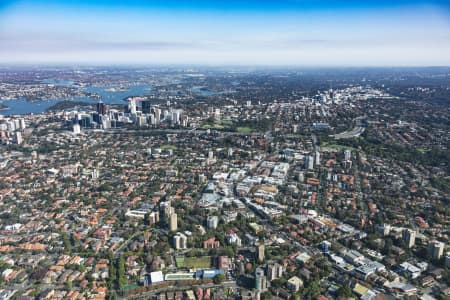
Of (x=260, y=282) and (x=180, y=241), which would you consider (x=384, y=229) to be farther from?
(x=180, y=241)

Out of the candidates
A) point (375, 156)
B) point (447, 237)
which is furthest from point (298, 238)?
point (375, 156)

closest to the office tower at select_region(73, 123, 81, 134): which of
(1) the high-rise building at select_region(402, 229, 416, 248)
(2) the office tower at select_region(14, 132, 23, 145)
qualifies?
(2) the office tower at select_region(14, 132, 23, 145)

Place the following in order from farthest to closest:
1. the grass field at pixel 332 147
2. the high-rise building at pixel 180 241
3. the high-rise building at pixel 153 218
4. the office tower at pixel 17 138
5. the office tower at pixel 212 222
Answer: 1. the office tower at pixel 17 138
2. the grass field at pixel 332 147
3. the high-rise building at pixel 153 218
4. the office tower at pixel 212 222
5. the high-rise building at pixel 180 241

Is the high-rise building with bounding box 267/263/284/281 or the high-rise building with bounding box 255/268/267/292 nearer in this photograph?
the high-rise building with bounding box 255/268/267/292

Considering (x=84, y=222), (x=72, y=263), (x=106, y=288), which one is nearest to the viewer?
Result: (x=106, y=288)

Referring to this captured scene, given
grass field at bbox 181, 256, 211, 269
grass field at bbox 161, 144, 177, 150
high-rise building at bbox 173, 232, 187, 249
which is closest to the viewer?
grass field at bbox 181, 256, 211, 269

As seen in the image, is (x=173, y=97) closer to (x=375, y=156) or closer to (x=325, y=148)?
(x=325, y=148)

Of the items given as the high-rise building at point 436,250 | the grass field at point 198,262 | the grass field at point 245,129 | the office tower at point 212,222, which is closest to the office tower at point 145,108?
the grass field at point 245,129

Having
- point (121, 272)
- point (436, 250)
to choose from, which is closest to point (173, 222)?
point (121, 272)

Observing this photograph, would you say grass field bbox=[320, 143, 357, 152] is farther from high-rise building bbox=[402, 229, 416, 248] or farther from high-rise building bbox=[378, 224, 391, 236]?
high-rise building bbox=[402, 229, 416, 248]

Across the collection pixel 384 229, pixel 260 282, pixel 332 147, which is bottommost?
pixel 260 282

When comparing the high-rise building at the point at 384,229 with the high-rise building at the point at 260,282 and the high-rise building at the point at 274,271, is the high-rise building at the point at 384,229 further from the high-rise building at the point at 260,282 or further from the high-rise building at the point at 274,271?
the high-rise building at the point at 260,282
